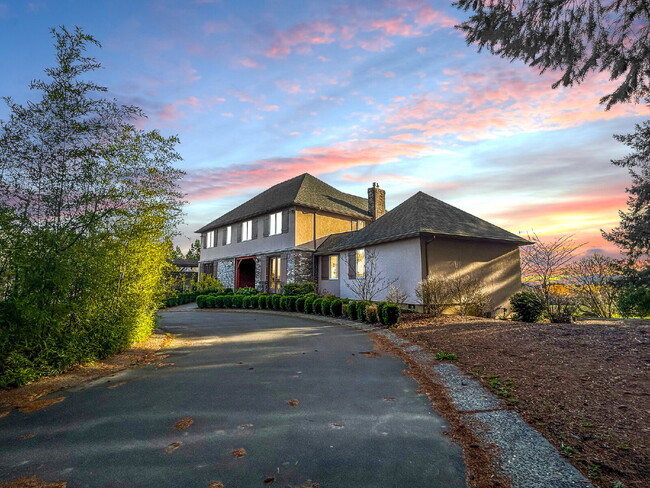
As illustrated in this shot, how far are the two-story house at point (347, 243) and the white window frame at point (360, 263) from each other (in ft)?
0.17

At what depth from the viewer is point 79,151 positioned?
5.65 metres

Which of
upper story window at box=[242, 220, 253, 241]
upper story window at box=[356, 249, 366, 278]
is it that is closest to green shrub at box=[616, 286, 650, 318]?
upper story window at box=[356, 249, 366, 278]

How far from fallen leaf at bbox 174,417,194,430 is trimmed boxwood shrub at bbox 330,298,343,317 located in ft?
32.6

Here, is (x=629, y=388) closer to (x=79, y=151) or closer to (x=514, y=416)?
(x=514, y=416)

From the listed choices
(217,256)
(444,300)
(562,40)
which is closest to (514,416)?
(562,40)

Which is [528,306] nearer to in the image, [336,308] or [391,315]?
[391,315]

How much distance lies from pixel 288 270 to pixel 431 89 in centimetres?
1325

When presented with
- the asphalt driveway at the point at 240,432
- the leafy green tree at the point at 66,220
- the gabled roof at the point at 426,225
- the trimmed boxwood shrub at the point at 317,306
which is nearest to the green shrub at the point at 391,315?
the gabled roof at the point at 426,225

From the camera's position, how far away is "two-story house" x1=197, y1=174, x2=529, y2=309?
13281 millimetres

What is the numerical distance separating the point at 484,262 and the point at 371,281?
4.92 metres

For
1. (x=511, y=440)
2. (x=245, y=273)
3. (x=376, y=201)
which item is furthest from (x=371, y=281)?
(x=245, y=273)

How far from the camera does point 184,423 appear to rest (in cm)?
344

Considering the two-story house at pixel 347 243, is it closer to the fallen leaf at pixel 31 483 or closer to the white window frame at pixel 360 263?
the white window frame at pixel 360 263

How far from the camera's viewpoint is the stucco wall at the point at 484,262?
13.0 metres
